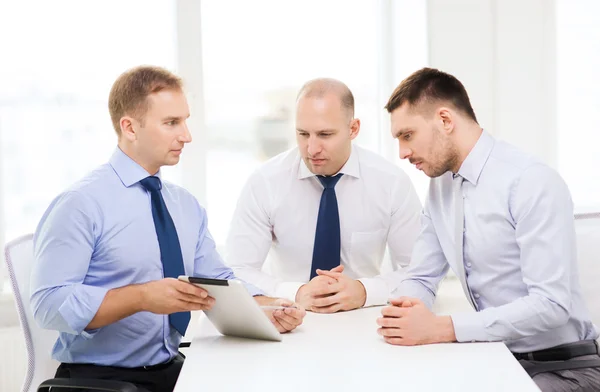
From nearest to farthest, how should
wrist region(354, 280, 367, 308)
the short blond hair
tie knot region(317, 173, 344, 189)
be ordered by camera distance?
the short blond hair, wrist region(354, 280, 367, 308), tie knot region(317, 173, 344, 189)

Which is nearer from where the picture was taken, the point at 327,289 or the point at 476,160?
the point at 476,160

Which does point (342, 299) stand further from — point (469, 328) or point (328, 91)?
point (328, 91)

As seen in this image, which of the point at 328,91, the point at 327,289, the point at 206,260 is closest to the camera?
the point at 327,289

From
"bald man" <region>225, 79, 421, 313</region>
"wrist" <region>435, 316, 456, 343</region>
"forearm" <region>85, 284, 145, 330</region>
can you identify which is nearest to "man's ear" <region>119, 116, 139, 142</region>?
"forearm" <region>85, 284, 145, 330</region>

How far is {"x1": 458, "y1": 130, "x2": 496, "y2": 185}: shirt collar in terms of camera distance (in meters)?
2.34

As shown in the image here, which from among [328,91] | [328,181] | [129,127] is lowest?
[328,181]

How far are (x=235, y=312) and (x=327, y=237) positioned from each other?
1.04 m

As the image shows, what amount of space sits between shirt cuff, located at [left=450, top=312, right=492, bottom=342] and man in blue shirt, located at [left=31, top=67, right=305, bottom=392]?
458 mm

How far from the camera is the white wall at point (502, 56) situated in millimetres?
4305

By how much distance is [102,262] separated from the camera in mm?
2336

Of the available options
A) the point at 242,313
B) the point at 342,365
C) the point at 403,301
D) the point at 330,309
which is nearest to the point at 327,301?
the point at 330,309

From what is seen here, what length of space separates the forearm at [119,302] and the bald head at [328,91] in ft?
3.84

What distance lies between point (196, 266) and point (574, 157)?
2.53m

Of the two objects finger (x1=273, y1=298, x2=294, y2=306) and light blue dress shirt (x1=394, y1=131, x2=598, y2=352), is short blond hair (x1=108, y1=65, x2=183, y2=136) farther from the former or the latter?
light blue dress shirt (x1=394, y1=131, x2=598, y2=352)
